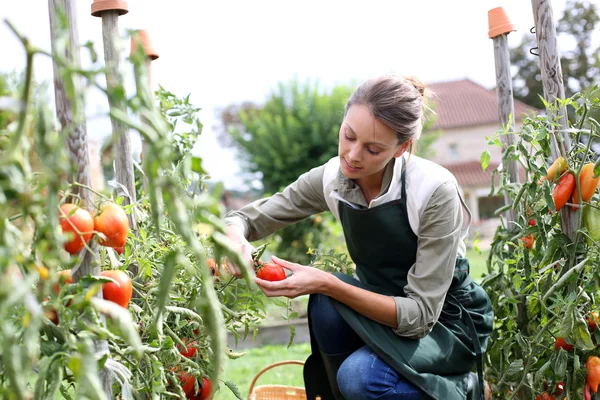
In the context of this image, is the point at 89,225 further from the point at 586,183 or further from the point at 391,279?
the point at 586,183

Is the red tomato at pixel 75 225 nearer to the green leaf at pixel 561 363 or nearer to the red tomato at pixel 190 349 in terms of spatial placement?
the red tomato at pixel 190 349

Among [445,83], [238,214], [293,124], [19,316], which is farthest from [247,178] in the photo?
[445,83]

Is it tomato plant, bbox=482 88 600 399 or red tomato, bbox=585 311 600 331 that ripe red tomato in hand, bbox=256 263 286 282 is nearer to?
tomato plant, bbox=482 88 600 399

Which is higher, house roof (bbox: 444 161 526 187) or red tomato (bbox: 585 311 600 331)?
red tomato (bbox: 585 311 600 331)

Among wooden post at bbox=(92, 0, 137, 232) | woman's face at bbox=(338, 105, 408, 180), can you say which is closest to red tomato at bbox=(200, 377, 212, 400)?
wooden post at bbox=(92, 0, 137, 232)

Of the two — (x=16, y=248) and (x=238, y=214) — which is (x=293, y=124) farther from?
(x=16, y=248)

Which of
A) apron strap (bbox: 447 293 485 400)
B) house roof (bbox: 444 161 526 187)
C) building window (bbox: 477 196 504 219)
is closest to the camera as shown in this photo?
apron strap (bbox: 447 293 485 400)

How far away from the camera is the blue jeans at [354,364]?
1669 mm

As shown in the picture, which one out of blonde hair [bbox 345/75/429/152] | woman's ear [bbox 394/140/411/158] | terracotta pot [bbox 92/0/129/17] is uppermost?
terracotta pot [bbox 92/0/129/17]

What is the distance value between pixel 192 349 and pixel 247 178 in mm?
5456

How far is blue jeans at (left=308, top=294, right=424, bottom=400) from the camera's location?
167 cm

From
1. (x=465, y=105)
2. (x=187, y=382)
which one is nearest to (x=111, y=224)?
(x=187, y=382)

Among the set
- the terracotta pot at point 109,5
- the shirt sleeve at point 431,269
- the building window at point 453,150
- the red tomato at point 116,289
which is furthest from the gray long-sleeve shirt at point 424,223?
the building window at point 453,150

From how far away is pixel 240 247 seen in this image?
175 centimetres
